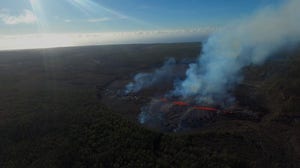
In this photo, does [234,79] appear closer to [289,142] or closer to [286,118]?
[286,118]

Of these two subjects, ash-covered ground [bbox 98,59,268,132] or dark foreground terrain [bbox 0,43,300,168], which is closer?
dark foreground terrain [bbox 0,43,300,168]

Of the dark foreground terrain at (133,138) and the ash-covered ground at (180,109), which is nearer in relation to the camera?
the dark foreground terrain at (133,138)

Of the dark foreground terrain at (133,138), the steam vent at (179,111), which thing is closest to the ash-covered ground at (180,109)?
the steam vent at (179,111)

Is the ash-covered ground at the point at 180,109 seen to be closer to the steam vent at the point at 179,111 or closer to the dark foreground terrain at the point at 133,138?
the steam vent at the point at 179,111

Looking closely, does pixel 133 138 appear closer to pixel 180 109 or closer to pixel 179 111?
pixel 179 111

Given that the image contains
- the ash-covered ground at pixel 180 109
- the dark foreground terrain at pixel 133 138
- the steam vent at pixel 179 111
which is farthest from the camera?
the ash-covered ground at pixel 180 109

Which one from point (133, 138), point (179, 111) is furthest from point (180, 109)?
point (133, 138)

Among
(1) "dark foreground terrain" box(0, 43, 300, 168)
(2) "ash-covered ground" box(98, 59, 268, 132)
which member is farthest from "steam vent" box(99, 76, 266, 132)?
(1) "dark foreground terrain" box(0, 43, 300, 168)

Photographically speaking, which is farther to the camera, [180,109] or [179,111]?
[180,109]

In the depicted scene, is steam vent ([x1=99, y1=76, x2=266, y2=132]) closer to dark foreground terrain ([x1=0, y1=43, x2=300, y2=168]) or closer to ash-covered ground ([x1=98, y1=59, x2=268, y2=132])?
ash-covered ground ([x1=98, y1=59, x2=268, y2=132])

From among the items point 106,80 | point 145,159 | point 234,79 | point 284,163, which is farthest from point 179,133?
point 106,80

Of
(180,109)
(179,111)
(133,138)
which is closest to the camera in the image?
(133,138)
